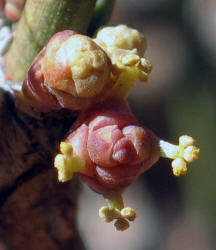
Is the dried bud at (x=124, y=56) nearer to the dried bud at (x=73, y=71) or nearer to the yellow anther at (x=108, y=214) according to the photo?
the dried bud at (x=73, y=71)

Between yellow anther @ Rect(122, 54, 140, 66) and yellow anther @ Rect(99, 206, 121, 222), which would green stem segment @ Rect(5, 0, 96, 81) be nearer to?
yellow anther @ Rect(122, 54, 140, 66)

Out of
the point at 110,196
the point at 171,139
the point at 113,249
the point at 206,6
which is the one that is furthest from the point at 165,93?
the point at 110,196

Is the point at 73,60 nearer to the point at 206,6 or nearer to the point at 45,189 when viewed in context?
the point at 45,189

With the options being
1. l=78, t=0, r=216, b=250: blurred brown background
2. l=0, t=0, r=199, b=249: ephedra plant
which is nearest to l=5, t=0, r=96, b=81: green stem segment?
l=0, t=0, r=199, b=249: ephedra plant

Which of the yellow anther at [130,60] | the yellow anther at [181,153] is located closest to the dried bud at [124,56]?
the yellow anther at [130,60]

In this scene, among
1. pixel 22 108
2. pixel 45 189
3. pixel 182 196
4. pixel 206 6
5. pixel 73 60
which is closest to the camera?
pixel 73 60

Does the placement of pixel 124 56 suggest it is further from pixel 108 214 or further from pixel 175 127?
pixel 175 127

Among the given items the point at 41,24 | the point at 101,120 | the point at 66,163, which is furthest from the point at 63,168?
the point at 41,24

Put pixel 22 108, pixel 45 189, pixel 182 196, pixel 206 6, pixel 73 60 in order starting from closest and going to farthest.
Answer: pixel 73 60, pixel 22 108, pixel 45 189, pixel 182 196, pixel 206 6
